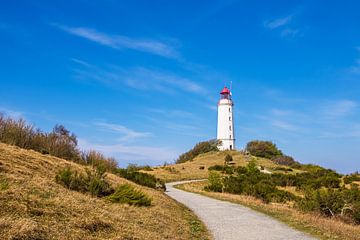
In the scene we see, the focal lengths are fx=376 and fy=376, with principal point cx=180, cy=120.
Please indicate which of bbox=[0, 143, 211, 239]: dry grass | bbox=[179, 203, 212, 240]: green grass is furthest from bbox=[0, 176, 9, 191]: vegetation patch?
bbox=[179, 203, 212, 240]: green grass

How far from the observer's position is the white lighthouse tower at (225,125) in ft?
249

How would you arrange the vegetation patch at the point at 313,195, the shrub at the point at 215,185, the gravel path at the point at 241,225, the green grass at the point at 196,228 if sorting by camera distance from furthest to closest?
the shrub at the point at 215,185
the vegetation patch at the point at 313,195
the gravel path at the point at 241,225
the green grass at the point at 196,228

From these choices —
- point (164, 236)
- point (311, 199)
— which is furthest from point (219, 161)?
point (164, 236)

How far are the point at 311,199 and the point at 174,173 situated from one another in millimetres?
31501

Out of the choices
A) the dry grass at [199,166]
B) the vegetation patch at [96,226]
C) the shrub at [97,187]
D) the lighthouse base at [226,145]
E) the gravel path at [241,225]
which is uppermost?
the lighthouse base at [226,145]

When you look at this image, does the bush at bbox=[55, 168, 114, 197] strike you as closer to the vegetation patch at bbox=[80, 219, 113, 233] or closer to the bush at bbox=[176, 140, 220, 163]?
the vegetation patch at bbox=[80, 219, 113, 233]

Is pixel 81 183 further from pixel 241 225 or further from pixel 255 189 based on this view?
pixel 255 189

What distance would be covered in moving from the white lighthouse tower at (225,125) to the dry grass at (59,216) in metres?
61.6

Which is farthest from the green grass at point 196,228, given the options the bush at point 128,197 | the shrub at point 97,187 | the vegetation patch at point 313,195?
the vegetation patch at point 313,195

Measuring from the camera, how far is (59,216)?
877 cm

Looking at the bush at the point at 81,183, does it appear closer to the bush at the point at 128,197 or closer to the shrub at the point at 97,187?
the shrub at the point at 97,187

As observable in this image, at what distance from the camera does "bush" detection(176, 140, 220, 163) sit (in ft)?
253

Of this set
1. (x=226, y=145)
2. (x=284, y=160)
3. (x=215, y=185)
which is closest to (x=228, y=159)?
(x=226, y=145)

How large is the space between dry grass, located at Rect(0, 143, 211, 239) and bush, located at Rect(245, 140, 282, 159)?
6401cm
